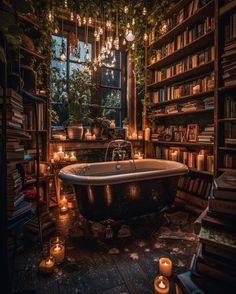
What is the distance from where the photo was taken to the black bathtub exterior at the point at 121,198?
1.88 metres

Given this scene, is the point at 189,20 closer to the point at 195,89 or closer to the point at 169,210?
the point at 195,89

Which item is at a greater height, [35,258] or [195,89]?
[195,89]

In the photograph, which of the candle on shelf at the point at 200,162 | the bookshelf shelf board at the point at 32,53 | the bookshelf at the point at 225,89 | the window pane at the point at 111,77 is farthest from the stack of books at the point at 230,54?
the bookshelf shelf board at the point at 32,53

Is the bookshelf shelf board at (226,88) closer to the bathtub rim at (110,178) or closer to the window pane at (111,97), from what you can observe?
the bathtub rim at (110,178)

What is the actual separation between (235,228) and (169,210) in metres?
2.05

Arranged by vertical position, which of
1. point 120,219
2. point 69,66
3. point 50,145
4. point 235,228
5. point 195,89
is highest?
point 69,66

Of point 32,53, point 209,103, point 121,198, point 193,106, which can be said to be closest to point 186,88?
point 193,106

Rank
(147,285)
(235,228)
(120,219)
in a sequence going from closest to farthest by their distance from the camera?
(235,228) → (147,285) → (120,219)

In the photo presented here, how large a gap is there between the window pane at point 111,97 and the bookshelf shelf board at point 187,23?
1041 mm

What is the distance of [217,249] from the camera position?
698mm

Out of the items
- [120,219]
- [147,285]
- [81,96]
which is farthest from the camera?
[81,96]

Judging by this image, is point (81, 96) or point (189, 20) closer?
point (189, 20)

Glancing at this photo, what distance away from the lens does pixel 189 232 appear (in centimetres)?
205

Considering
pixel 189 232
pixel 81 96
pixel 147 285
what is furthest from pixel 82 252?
pixel 81 96
